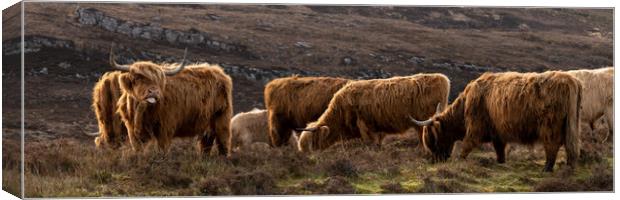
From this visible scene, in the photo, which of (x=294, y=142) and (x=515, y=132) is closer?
(x=515, y=132)

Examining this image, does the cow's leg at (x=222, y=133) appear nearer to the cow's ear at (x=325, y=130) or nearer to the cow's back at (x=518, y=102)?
the cow's ear at (x=325, y=130)

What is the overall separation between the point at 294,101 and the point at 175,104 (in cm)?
280

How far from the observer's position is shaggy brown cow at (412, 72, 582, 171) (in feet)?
40.9

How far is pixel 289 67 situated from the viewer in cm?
1298

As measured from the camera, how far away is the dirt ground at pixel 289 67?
1149 cm

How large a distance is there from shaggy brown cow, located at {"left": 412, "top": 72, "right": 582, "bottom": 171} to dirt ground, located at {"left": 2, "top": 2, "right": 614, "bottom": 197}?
0.66 feet

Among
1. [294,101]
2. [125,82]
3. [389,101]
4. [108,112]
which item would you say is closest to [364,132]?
[389,101]

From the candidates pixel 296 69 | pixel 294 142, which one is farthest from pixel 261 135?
pixel 296 69

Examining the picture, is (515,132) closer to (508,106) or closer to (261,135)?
(508,106)

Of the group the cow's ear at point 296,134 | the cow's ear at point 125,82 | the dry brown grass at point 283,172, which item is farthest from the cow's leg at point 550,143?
the cow's ear at point 125,82

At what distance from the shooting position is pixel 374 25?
12742 mm

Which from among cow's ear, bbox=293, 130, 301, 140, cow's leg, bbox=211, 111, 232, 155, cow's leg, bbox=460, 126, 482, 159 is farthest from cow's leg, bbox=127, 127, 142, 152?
cow's leg, bbox=460, 126, 482, 159

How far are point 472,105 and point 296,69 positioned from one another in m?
1.96

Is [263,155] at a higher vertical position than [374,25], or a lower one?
lower
